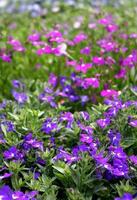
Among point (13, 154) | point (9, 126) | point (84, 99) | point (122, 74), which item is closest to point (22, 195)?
Answer: point (13, 154)

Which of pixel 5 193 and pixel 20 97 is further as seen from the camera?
pixel 20 97

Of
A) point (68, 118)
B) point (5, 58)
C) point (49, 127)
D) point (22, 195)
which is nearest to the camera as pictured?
point (22, 195)

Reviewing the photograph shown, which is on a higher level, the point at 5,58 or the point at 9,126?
the point at 9,126

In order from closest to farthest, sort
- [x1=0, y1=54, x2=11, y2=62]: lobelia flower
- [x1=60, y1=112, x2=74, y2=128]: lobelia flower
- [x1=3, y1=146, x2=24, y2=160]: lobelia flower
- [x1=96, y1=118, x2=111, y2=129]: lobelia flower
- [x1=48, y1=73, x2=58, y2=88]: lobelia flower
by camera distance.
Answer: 1. [x1=3, y1=146, x2=24, y2=160]: lobelia flower
2. [x1=96, y1=118, x2=111, y2=129]: lobelia flower
3. [x1=60, y1=112, x2=74, y2=128]: lobelia flower
4. [x1=48, y1=73, x2=58, y2=88]: lobelia flower
5. [x1=0, y1=54, x2=11, y2=62]: lobelia flower

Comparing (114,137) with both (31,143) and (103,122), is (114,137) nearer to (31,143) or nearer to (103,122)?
(103,122)

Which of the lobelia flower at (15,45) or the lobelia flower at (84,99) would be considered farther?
the lobelia flower at (15,45)

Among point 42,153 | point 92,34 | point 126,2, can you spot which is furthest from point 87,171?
point 126,2

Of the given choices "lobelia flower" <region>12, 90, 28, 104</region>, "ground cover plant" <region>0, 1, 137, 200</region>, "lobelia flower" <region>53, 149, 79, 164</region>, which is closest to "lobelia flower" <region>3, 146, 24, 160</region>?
"ground cover plant" <region>0, 1, 137, 200</region>

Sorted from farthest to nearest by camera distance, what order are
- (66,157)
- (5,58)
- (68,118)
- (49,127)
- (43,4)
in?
(43,4) < (5,58) < (68,118) < (49,127) < (66,157)

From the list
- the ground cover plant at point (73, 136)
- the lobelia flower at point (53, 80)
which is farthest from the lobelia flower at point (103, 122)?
the lobelia flower at point (53, 80)

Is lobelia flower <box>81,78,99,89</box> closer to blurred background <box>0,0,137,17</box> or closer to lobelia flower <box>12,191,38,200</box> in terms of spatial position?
lobelia flower <box>12,191,38,200</box>

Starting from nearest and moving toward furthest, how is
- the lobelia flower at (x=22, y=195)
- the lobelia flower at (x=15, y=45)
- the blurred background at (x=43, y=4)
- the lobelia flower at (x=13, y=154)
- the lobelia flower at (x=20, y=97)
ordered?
the lobelia flower at (x=22, y=195)
the lobelia flower at (x=13, y=154)
the lobelia flower at (x=20, y=97)
the lobelia flower at (x=15, y=45)
the blurred background at (x=43, y=4)

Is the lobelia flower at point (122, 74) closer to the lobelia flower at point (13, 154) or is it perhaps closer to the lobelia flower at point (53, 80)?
the lobelia flower at point (53, 80)
